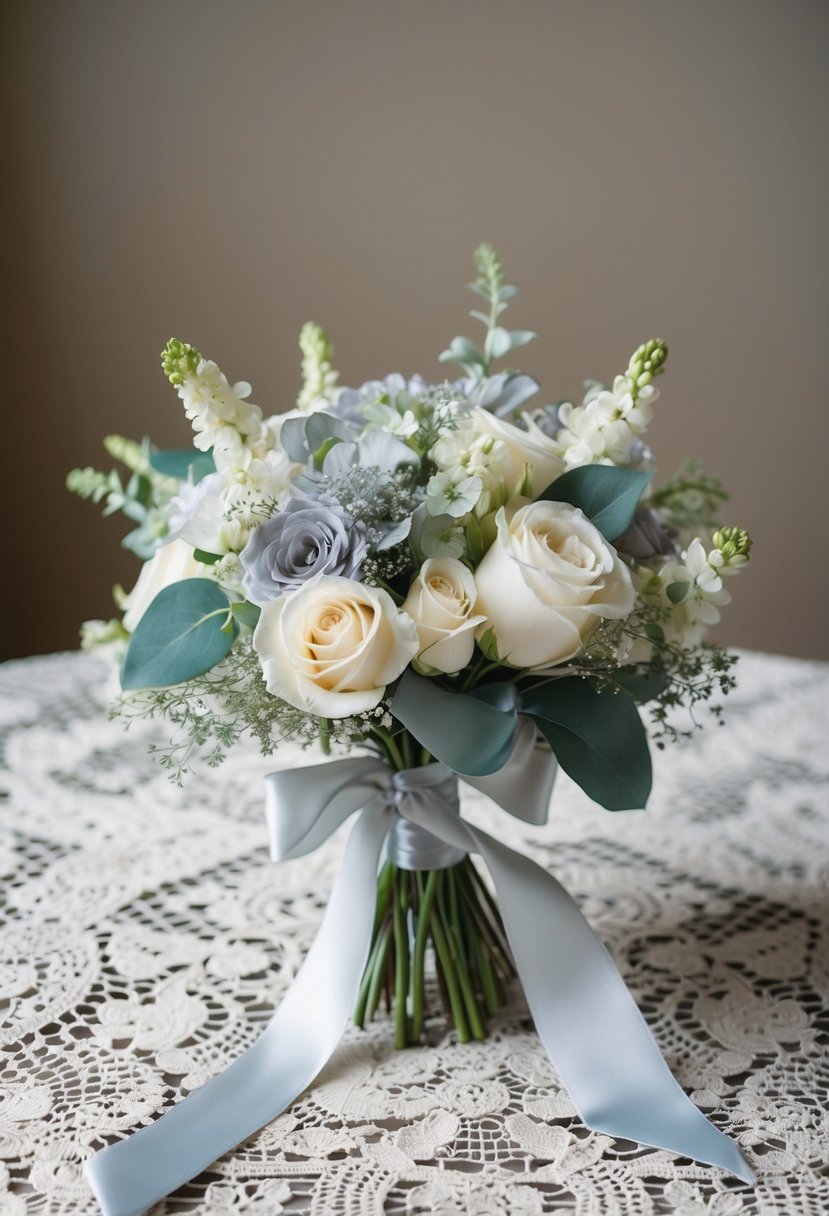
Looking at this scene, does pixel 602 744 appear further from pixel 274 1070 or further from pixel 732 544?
pixel 274 1070

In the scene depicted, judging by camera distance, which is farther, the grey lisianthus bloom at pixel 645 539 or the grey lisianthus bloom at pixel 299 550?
the grey lisianthus bloom at pixel 645 539

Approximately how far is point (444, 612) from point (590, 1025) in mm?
431

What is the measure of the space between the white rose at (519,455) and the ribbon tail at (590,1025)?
1.13 ft

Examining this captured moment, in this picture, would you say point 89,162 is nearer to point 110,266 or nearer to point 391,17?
point 110,266

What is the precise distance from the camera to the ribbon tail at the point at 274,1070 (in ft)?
2.86

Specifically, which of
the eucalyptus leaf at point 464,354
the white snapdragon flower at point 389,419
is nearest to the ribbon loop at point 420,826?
the white snapdragon flower at point 389,419

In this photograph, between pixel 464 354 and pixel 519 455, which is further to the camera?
pixel 464 354

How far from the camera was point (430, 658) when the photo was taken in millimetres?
905

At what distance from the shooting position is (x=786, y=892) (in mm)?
1317

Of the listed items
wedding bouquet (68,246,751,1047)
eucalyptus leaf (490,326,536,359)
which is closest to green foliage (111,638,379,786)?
wedding bouquet (68,246,751,1047)

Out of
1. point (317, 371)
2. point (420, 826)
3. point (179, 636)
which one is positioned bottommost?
point (420, 826)

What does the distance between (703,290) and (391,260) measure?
94 cm

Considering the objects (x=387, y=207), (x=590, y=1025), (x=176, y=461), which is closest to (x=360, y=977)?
(x=590, y=1025)

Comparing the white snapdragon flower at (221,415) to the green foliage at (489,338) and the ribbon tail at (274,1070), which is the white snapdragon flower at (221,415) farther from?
the ribbon tail at (274,1070)
